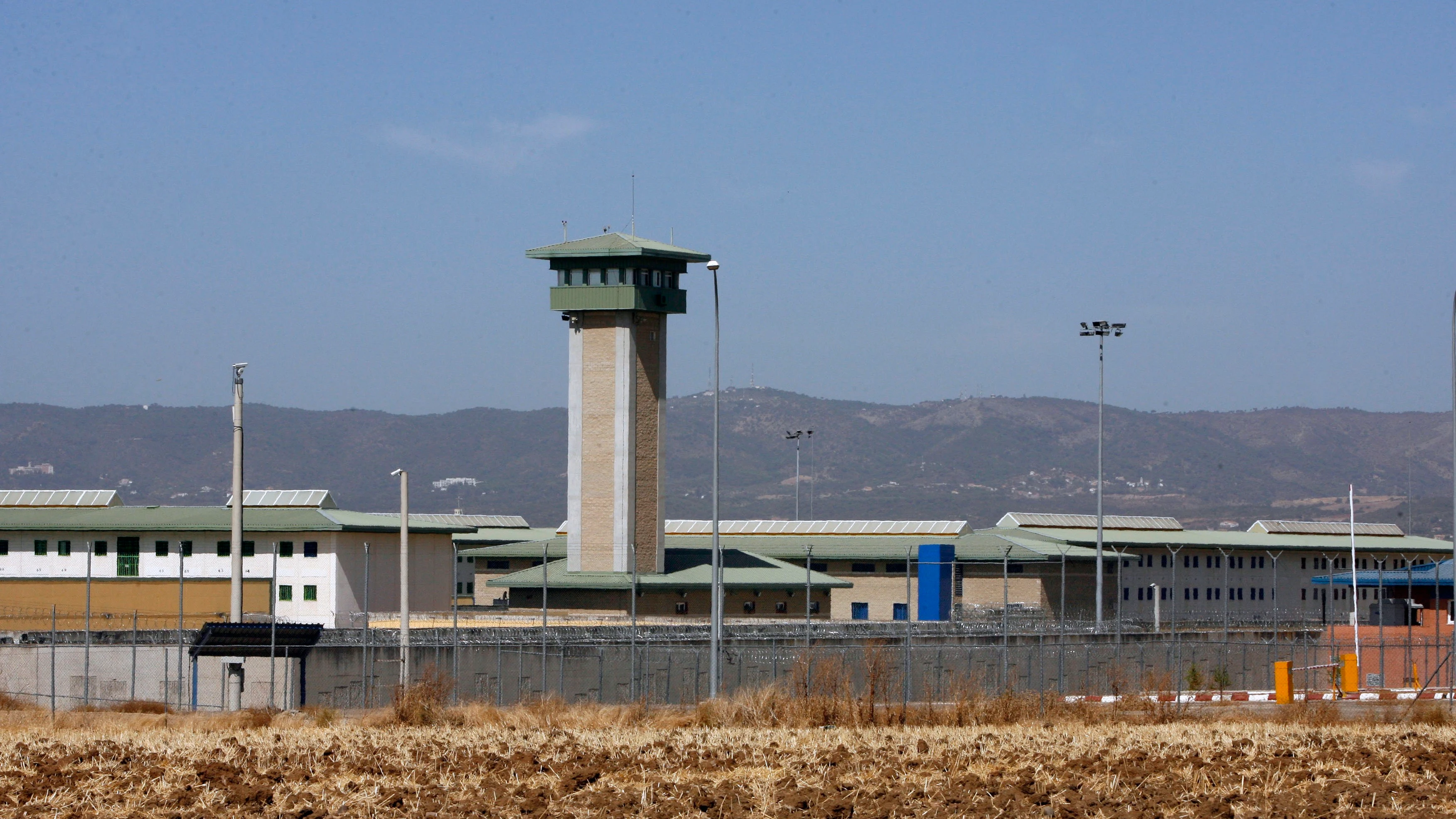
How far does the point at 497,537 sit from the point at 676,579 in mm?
33504

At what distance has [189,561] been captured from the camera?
75438mm

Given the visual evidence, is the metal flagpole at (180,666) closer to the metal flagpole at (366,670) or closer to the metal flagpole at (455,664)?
the metal flagpole at (366,670)

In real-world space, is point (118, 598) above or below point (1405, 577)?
below

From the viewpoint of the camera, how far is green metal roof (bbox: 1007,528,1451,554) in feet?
345

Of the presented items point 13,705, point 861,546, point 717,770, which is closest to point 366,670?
point 13,705

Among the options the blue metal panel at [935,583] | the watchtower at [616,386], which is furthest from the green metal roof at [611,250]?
the blue metal panel at [935,583]

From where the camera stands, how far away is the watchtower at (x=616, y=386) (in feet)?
262

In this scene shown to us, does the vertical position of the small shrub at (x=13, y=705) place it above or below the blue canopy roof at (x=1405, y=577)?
below

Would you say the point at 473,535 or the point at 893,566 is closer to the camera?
the point at 893,566

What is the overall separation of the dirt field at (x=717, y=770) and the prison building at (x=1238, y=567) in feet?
231

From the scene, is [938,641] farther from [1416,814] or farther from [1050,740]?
[1416,814]

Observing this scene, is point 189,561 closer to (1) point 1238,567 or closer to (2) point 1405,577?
(2) point 1405,577

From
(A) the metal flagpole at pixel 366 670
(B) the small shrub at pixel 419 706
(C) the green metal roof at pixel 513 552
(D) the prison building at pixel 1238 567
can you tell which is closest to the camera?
(B) the small shrub at pixel 419 706

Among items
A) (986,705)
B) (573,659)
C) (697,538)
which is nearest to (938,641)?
(573,659)
